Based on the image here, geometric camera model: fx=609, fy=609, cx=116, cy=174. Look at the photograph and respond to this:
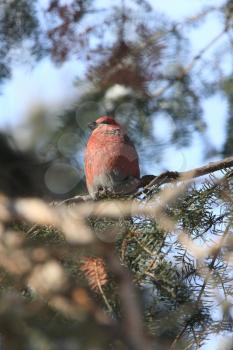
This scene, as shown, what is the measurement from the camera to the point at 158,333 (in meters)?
1.39

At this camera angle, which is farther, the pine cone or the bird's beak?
the bird's beak

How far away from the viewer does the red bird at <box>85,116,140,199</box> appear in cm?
314

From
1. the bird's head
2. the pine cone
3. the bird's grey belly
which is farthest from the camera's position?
the bird's head

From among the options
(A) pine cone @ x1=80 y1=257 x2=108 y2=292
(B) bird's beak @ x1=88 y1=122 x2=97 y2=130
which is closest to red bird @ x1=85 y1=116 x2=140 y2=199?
(B) bird's beak @ x1=88 y1=122 x2=97 y2=130

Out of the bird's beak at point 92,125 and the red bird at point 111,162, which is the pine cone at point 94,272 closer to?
the red bird at point 111,162

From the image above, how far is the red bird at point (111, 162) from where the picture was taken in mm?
3145

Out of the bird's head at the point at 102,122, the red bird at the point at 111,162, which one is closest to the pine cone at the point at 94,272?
the red bird at the point at 111,162

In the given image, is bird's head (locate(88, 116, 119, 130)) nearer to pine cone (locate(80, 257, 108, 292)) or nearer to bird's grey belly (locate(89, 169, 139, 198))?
bird's grey belly (locate(89, 169, 139, 198))

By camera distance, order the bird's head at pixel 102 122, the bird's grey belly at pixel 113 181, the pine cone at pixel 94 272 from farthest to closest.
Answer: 1. the bird's head at pixel 102 122
2. the bird's grey belly at pixel 113 181
3. the pine cone at pixel 94 272

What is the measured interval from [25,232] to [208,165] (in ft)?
2.13

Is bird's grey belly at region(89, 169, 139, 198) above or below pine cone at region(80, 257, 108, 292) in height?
below

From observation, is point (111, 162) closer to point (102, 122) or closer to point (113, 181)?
point (113, 181)

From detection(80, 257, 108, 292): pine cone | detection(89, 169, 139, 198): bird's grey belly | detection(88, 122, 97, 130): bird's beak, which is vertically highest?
detection(80, 257, 108, 292): pine cone

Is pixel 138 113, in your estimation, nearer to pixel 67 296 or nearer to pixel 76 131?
pixel 76 131
